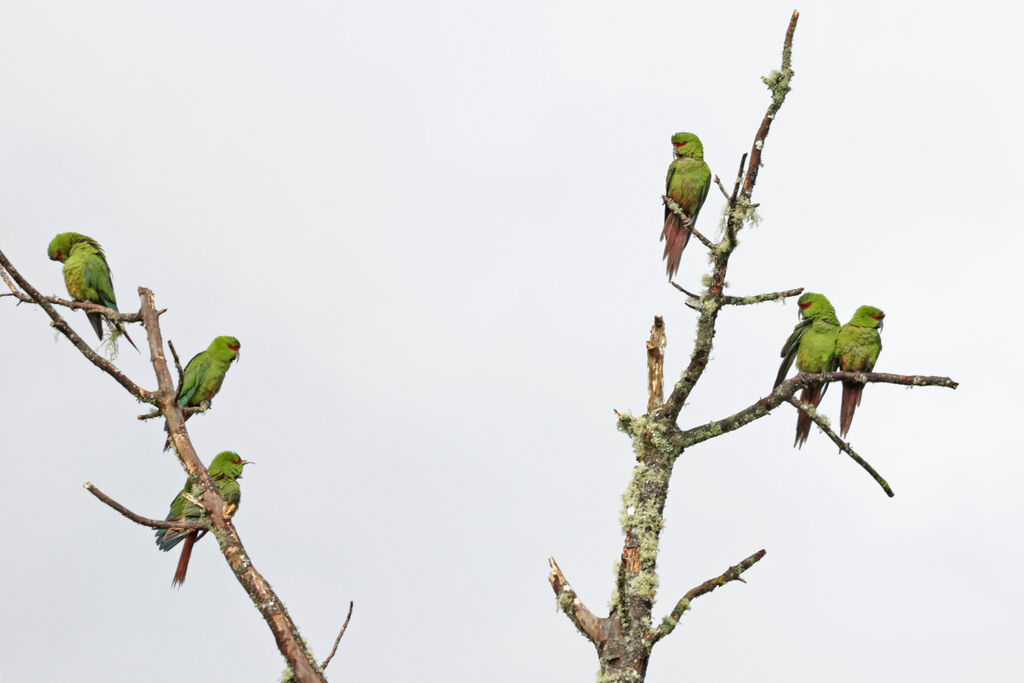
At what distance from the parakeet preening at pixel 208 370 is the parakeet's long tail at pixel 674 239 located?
3247 millimetres

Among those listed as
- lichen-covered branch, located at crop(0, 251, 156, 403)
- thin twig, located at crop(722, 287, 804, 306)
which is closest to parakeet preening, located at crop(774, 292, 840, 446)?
thin twig, located at crop(722, 287, 804, 306)

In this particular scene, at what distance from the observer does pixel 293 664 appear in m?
5.17

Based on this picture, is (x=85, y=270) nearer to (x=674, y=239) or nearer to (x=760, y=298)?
(x=674, y=239)


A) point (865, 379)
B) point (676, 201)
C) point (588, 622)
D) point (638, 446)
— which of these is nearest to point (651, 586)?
point (588, 622)

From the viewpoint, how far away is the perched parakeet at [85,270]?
7.57 m

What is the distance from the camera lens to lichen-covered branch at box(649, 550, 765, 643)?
5.51m

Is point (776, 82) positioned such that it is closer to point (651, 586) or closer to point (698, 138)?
point (698, 138)

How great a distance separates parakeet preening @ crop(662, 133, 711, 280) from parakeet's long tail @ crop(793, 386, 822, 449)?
56.2 inches

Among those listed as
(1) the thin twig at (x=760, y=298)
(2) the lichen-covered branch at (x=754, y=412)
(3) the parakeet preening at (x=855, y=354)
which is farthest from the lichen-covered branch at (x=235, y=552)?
(3) the parakeet preening at (x=855, y=354)

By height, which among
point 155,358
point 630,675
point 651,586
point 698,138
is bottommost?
point 630,675

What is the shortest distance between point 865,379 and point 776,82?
1.83 m

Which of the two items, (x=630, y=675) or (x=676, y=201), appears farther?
(x=676, y=201)

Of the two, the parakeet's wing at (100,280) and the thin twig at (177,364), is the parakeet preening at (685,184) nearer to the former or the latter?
the thin twig at (177,364)

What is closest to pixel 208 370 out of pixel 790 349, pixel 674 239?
pixel 674 239
